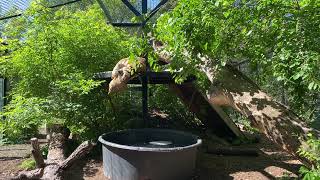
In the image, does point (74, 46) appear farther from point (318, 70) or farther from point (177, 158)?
point (318, 70)

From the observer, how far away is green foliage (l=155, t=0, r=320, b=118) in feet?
11.0

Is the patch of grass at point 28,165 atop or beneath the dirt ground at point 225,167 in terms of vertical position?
atop

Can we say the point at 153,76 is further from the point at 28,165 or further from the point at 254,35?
the point at 254,35

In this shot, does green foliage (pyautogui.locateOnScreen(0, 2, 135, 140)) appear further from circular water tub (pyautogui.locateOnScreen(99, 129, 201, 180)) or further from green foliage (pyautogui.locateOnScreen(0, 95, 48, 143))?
circular water tub (pyautogui.locateOnScreen(99, 129, 201, 180))

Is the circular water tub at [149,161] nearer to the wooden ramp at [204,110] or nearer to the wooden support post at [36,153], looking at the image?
the wooden support post at [36,153]

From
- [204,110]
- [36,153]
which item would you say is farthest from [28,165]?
[204,110]

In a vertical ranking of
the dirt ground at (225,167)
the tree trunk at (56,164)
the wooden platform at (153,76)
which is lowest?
the dirt ground at (225,167)

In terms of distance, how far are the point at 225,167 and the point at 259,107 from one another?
6.49ft

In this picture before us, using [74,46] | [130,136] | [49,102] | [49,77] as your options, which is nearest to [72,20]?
[74,46]

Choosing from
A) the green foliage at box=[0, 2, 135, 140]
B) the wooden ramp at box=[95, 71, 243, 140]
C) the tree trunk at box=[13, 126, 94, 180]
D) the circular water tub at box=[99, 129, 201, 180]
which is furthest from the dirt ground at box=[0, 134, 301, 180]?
the wooden ramp at box=[95, 71, 243, 140]

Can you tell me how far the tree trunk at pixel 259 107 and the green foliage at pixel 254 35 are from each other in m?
0.24

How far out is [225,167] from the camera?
618cm

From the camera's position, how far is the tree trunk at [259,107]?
4121 mm

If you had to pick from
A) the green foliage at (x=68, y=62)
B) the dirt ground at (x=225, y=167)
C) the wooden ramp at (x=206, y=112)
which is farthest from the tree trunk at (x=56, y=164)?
the wooden ramp at (x=206, y=112)
